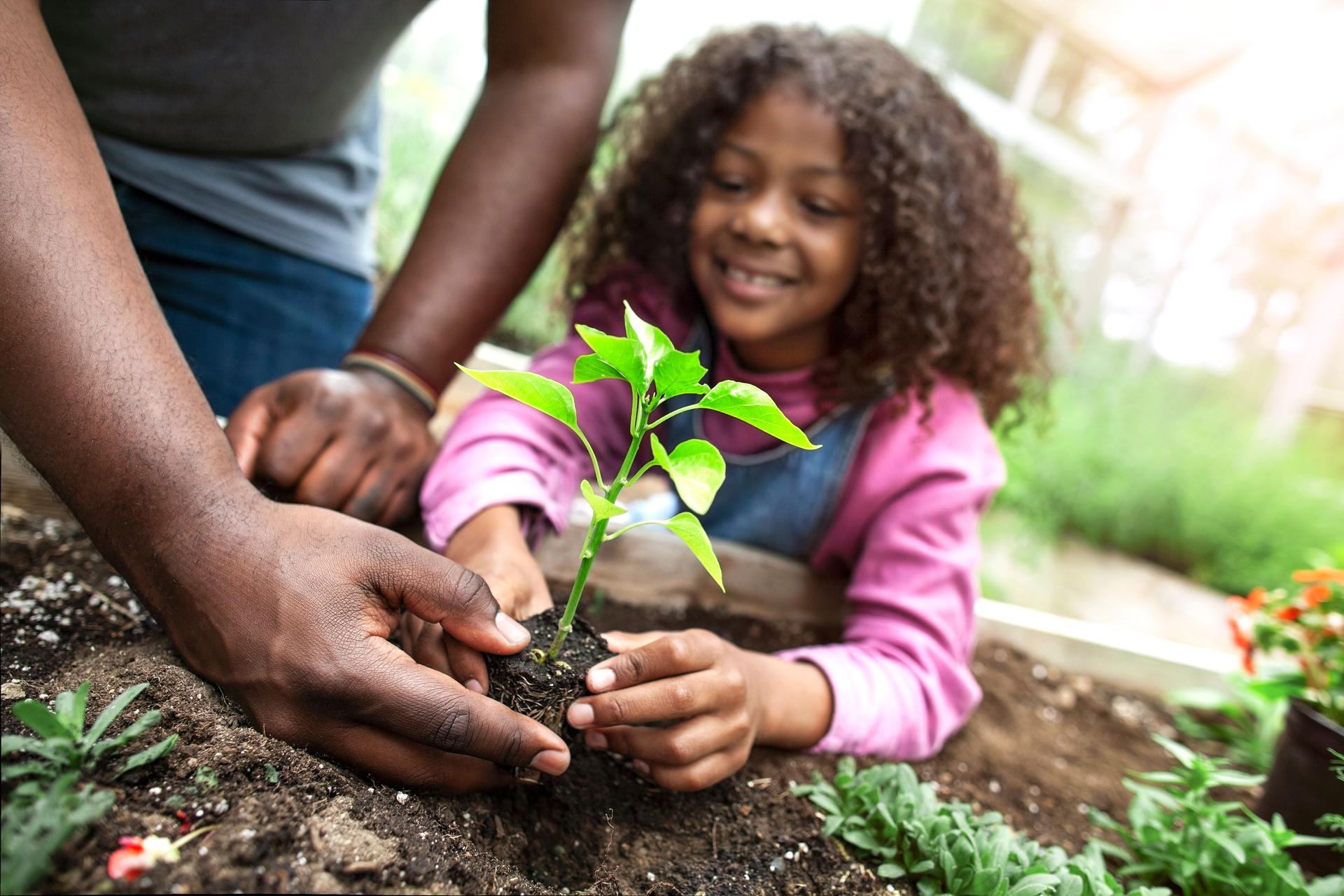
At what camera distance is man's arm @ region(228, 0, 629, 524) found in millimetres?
1484

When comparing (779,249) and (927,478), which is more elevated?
(779,249)

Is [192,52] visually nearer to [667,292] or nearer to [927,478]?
[667,292]

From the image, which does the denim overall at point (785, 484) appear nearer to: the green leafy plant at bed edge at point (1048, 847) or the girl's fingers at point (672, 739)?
the green leafy plant at bed edge at point (1048, 847)

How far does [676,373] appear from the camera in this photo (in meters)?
0.82

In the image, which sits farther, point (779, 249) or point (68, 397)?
point (779, 249)

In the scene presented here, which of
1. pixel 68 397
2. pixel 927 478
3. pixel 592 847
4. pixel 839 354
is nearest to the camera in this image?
pixel 68 397

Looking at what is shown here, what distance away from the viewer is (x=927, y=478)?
71.1 inches

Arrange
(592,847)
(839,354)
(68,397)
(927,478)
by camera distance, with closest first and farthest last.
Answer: (68,397), (592,847), (927,478), (839,354)

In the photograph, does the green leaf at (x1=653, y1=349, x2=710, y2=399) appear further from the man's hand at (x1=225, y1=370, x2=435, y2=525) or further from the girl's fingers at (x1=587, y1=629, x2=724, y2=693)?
the man's hand at (x1=225, y1=370, x2=435, y2=525)

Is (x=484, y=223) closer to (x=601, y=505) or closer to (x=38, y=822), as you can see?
(x=601, y=505)

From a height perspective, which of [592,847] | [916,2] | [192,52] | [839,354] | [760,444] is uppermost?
[916,2]

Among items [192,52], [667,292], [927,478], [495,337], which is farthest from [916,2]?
[192,52]

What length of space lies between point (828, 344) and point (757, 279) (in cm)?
35

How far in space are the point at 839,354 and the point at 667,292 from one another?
0.49 meters
